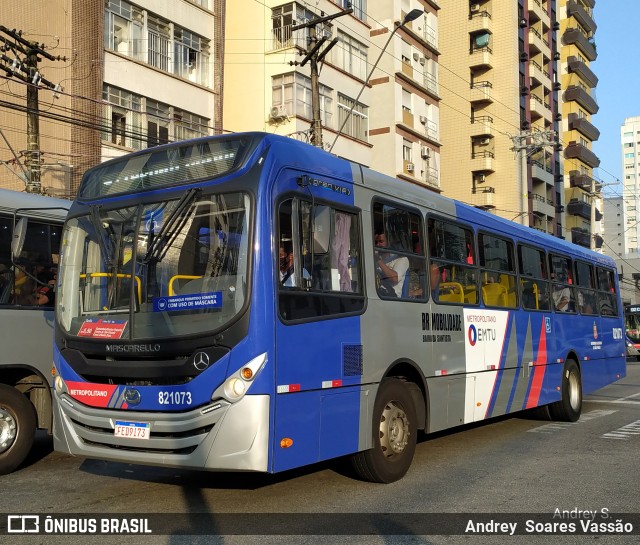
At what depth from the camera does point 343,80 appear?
31.9 metres

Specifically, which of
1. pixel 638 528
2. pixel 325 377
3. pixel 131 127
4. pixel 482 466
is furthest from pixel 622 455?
pixel 131 127

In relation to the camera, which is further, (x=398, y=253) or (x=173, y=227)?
(x=398, y=253)

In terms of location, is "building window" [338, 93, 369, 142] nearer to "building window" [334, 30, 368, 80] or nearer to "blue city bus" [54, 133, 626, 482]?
"building window" [334, 30, 368, 80]

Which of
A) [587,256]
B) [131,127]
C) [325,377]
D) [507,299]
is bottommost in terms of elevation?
[325,377]

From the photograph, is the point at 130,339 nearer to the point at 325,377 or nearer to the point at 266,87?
the point at 325,377

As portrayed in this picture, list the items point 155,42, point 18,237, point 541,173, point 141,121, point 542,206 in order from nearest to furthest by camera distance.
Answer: point 18,237
point 141,121
point 155,42
point 542,206
point 541,173

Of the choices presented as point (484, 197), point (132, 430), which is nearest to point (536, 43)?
point (484, 197)

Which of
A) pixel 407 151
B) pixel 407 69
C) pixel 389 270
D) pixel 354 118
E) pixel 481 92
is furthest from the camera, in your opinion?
pixel 481 92

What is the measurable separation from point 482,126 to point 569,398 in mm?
41711

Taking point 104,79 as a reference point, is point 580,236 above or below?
above

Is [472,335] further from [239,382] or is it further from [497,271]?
[239,382]

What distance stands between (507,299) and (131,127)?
657 inches

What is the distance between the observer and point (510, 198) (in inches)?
2024

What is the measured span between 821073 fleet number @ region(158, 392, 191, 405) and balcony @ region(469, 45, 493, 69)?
165 ft
